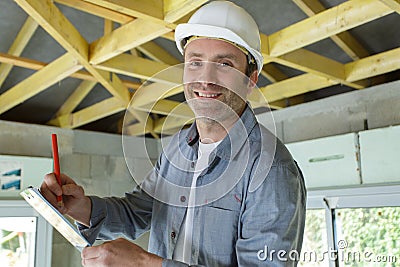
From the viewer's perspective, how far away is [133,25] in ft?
7.91

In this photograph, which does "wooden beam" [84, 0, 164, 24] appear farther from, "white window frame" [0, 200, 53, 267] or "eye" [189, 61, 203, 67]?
"white window frame" [0, 200, 53, 267]

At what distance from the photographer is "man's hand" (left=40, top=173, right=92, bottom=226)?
1.27 metres

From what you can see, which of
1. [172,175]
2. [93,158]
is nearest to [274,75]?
[93,158]

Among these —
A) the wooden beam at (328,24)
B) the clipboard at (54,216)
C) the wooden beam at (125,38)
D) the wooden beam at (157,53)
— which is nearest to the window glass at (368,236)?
the wooden beam at (328,24)

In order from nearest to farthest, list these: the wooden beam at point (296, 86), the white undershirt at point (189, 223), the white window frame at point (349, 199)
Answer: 1. the white undershirt at point (189, 223)
2. the white window frame at point (349, 199)
3. the wooden beam at point (296, 86)

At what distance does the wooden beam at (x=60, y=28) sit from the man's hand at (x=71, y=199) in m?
1.09

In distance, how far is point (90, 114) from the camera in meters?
4.00

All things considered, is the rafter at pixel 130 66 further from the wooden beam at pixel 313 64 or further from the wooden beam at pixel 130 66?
the wooden beam at pixel 313 64

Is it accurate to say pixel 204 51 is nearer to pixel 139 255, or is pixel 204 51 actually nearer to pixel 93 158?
pixel 139 255

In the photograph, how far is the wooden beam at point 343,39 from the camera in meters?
2.57

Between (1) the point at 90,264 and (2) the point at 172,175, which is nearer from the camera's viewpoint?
(1) the point at 90,264

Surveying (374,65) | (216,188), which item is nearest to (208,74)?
(216,188)

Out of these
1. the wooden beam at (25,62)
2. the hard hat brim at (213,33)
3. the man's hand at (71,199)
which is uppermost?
the wooden beam at (25,62)

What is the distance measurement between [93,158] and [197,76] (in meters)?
3.21
